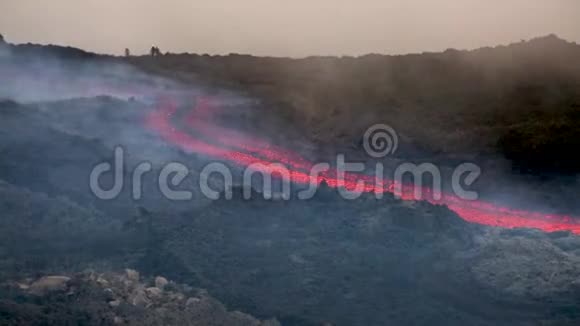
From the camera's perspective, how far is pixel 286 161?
2458 centimetres

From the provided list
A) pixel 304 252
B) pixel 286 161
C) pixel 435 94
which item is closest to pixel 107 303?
pixel 304 252

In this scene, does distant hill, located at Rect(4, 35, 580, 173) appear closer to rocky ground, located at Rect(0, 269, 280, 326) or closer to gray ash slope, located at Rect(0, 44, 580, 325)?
gray ash slope, located at Rect(0, 44, 580, 325)

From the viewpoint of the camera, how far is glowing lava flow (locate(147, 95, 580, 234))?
66.4 feet

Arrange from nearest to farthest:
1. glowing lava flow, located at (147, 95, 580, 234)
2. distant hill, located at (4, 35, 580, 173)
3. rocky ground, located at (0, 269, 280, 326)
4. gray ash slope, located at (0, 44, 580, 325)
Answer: rocky ground, located at (0, 269, 280, 326) → gray ash slope, located at (0, 44, 580, 325) → glowing lava flow, located at (147, 95, 580, 234) → distant hill, located at (4, 35, 580, 173)

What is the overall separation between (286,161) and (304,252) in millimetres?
9580

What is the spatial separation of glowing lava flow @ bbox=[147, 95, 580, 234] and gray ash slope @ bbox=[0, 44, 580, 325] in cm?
313

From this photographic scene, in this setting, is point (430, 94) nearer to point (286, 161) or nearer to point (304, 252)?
point (286, 161)

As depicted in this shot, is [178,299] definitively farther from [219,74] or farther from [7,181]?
[219,74]

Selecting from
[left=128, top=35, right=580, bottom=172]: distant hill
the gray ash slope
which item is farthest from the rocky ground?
[left=128, top=35, right=580, bottom=172]: distant hill

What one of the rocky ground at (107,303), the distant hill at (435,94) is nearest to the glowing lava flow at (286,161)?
the distant hill at (435,94)

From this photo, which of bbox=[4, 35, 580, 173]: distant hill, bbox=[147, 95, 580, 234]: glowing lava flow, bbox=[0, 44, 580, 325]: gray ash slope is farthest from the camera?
bbox=[4, 35, 580, 173]: distant hill

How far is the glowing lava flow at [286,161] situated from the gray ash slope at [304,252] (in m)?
3.13

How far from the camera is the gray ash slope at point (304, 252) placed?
13.3 m

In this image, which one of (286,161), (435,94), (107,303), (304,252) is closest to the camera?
(107,303)
